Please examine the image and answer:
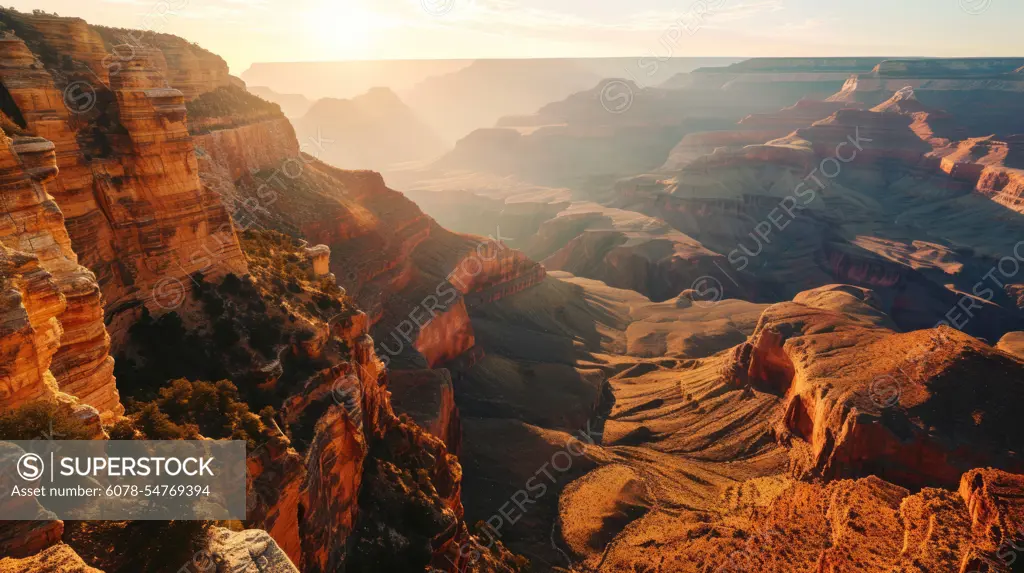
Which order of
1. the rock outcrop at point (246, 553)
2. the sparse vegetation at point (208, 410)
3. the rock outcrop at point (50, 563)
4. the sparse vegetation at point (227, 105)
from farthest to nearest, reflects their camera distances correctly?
the sparse vegetation at point (227, 105), the sparse vegetation at point (208, 410), the rock outcrop at point (246, 553), the rock outcrop at point (50, 563)

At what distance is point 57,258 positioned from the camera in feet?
38.9

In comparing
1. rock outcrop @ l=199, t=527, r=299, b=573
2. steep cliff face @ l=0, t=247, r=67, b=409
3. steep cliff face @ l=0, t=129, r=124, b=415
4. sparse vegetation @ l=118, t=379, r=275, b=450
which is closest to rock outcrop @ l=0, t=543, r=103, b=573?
rock outcrop @ l=199, t=527, r=299, b=573

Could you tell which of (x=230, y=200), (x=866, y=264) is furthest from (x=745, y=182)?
(x=230, y=200)

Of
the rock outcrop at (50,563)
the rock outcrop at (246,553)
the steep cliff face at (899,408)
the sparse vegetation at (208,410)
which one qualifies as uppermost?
the rock outcrop at (50,563)

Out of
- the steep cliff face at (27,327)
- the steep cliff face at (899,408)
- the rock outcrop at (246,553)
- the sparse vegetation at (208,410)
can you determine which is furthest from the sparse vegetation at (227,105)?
the steep cliff face at (899,408)

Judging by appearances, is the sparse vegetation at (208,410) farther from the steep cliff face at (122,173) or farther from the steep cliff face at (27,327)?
the steep cliff face at (27,327)

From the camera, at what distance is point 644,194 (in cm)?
13500

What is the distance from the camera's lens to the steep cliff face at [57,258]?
1122 centimetres

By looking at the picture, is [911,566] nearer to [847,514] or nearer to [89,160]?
[847,514]

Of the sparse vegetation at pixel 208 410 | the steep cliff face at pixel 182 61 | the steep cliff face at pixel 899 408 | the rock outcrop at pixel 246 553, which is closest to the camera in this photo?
the rock outcrop at pixel 246 553

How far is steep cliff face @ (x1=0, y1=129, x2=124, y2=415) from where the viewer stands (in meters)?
→ 11.2

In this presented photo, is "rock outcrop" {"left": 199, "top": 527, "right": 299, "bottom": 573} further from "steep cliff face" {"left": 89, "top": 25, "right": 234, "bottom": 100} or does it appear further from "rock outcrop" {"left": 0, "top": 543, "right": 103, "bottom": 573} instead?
"steep cliff face" {"left": 89, "top": 25, "right": 234, "bottom": 100}

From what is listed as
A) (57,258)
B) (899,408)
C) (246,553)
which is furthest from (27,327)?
(899,408)

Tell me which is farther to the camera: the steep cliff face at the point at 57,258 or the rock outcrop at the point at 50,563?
the steep cliff face at the point at 57,258
